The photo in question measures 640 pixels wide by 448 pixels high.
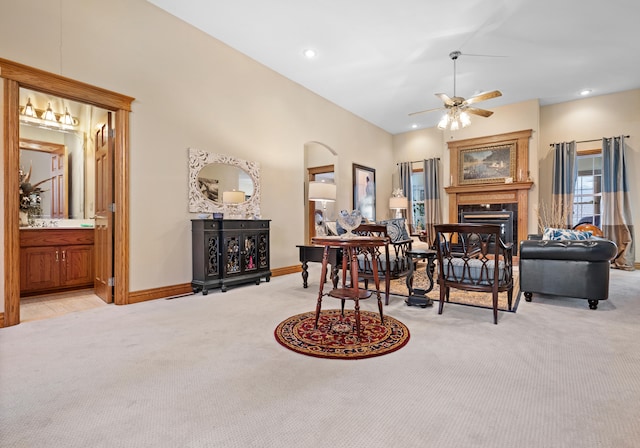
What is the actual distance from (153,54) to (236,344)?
11.1ft

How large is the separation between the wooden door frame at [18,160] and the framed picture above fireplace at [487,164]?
667 cm

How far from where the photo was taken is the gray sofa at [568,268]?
3.15m

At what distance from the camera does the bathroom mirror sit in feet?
13.2

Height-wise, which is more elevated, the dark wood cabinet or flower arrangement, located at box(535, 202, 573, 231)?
flower arrangement, located at box(535, 202, 573, 231)

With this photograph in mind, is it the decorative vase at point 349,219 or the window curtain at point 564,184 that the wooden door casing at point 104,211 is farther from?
the window curtain at point 564,184

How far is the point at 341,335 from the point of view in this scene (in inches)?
95.0

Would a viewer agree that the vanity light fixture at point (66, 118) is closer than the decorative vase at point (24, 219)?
No

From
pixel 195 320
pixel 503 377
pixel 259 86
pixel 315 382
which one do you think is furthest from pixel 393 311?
pixel 259 86

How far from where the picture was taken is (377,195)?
7.99 m

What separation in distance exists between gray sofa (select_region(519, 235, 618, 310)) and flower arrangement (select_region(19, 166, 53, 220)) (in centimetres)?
630

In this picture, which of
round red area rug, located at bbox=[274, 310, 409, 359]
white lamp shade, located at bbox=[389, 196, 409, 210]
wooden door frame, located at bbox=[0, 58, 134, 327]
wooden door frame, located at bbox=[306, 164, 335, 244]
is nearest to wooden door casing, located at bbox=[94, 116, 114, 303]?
wooden door frame, located at bbox=[0, 58, 134, 327]

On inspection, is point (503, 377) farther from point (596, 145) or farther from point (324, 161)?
point (596, 145)

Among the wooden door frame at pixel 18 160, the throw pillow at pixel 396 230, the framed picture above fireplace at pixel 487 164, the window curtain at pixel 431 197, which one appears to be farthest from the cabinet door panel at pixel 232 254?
the framed picture above fireplace at pixel 487 164

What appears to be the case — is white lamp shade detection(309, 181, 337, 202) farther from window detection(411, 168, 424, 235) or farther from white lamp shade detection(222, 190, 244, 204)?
window detection(411, 168, 424, 235)
